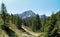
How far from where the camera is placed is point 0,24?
88312mm

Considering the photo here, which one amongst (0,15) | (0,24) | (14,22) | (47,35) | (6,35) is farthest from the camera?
(14,22)

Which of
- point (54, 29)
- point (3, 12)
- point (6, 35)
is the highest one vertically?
point (3, 12)

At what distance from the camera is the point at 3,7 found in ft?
325

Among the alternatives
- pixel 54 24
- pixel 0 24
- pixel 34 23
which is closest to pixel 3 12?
pixel 0 24

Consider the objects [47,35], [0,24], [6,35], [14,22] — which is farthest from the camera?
Answer: [14,22]

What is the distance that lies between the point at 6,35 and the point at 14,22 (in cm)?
4438

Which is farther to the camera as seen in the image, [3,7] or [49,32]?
[3,7]

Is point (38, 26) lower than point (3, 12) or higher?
lower

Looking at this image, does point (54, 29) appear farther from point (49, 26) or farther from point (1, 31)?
point (1, 31)

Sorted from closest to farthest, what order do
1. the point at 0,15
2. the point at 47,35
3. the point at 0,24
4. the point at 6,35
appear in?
the point at 47,35 → the point at 6,35 → the point at 0,24 → the point at 0,15

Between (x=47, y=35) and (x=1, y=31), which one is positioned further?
(x=1, y=31)

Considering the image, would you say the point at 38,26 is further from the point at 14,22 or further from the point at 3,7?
the point at 3,7

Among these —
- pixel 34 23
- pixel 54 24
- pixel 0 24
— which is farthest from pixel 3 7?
pixel 54 24

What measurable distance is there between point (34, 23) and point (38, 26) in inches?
151
